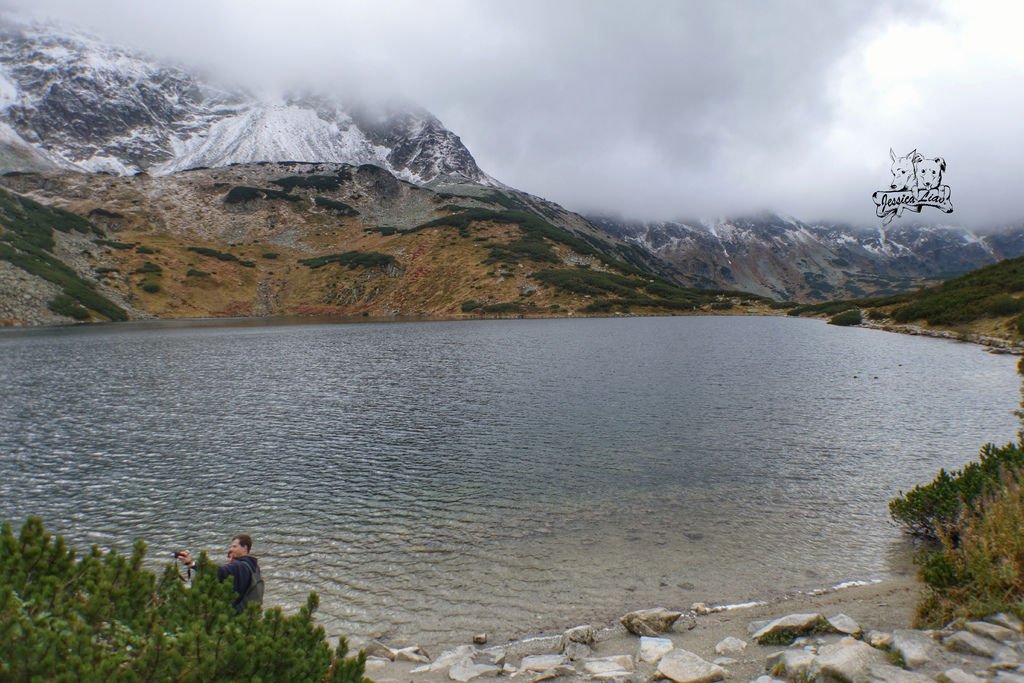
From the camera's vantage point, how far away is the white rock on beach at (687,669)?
9.66 m

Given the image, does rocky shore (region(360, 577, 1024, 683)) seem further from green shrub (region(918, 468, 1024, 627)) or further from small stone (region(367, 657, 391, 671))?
green shrub (region(918, 468, 1024, 627))

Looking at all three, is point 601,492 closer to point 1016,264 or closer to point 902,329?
point 902,329

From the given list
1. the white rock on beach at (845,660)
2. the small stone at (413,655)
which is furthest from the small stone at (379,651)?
the white rock on beach at (845,660)

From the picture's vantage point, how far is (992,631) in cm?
930

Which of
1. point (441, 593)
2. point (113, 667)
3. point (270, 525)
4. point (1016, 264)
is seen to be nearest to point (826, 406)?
point (441, 593)

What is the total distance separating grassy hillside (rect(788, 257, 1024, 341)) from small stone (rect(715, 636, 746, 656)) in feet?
262

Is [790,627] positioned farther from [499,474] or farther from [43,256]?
[43,256]

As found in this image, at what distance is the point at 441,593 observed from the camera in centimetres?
1510

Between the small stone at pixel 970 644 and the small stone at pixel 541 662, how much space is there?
6870 millimetres

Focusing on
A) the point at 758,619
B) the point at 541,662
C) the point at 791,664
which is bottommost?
the point at 541,662

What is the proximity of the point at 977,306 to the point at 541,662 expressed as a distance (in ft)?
363

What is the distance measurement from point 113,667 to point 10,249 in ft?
622

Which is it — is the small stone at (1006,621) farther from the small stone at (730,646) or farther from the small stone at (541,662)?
the small stone at (541,662)


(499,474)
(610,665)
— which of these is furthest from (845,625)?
(499,474)
